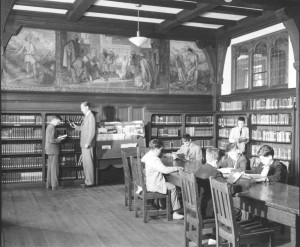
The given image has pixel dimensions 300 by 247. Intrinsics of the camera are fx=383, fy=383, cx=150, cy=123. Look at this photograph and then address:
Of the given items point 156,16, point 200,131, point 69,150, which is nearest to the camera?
point 156,16

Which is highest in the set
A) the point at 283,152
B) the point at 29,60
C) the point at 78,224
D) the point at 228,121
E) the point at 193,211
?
the point at 29,60

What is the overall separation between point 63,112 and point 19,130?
117 centimetres

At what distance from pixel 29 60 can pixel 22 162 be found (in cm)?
264

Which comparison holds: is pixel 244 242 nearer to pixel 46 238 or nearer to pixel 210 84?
pixel 46 238

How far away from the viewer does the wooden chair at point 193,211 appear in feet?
14.9

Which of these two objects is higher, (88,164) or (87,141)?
(87,141)

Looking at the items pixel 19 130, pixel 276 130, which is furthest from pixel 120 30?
pixel 276 130

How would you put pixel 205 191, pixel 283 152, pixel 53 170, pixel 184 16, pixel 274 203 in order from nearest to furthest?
1. pixel 274 203
2. pixel 205 191
3. pixel 283 152
4. pixel 53 170
5. pixel 184 16

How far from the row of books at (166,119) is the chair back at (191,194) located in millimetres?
6244

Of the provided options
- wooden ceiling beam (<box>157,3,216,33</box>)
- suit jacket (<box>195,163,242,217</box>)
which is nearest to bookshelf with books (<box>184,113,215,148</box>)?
wooden ceiling beam (<box>157,3,216,33</box>)

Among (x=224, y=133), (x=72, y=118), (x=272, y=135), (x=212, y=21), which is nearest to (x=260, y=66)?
(x=212, y=21)

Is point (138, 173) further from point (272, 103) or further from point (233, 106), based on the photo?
point (233, 106)

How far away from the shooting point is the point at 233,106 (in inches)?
430

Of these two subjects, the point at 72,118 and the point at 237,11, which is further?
the point at 72,118
